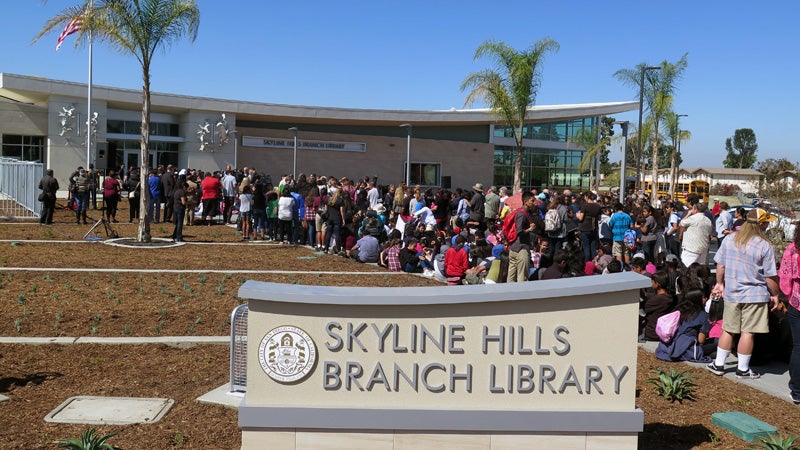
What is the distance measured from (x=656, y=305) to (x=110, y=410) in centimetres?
596

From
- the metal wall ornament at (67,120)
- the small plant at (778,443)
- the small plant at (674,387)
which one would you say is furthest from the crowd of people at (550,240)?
the metal wall ornament at (67,120)

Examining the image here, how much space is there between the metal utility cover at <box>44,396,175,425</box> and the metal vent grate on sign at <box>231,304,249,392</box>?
53 cm

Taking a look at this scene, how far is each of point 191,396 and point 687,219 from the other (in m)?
8.96

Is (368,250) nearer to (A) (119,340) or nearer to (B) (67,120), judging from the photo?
(A) (119,340)

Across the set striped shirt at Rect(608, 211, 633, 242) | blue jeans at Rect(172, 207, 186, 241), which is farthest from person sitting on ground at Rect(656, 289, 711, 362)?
blue jeans at Rect(172, 207, 186, 241)

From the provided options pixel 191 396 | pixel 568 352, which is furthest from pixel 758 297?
pixel 191 396

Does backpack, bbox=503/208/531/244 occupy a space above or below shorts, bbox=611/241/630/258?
above

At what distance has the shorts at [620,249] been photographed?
48.6 ft

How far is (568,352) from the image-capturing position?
4621 mm

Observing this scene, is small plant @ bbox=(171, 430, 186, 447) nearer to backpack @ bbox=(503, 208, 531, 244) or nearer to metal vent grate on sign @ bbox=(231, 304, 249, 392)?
metal vent grate on sign @ bbox=(231, 304, 249, 392)

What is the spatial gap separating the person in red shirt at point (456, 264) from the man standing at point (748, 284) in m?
6.12

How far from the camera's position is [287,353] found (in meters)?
4.61

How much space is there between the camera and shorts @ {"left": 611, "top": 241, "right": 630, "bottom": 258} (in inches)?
583

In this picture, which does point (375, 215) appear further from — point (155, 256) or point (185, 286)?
point (185, 286)
